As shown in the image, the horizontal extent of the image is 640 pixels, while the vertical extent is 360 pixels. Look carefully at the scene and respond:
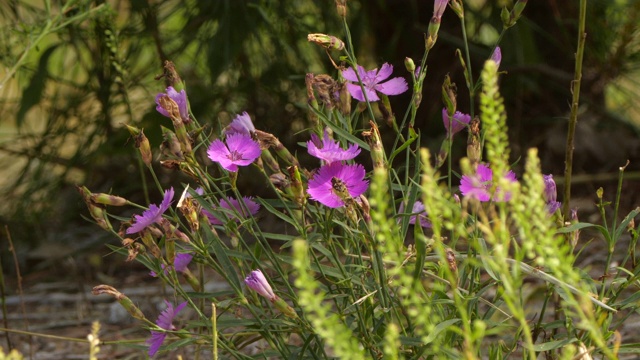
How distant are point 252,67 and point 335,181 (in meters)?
1.60

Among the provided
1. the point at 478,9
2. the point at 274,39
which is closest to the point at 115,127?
the point at 274,39

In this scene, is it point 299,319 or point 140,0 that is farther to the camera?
point 140,0

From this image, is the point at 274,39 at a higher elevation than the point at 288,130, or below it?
higher

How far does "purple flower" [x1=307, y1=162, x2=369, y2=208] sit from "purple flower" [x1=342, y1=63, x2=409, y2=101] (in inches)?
6.8

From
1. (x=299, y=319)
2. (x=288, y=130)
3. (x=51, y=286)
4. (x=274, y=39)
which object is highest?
(x=299, y=319)

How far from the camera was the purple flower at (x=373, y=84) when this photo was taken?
3.98 feet

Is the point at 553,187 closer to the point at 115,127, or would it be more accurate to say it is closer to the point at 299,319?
the point at 299,319

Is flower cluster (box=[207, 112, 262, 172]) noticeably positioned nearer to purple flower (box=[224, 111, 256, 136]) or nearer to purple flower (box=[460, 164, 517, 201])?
purple flower (box=[224, 111, 256, 136])

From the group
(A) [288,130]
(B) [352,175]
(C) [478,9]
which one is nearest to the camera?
(B) [352,175]

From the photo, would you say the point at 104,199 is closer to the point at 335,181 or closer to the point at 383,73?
the point at 335,181

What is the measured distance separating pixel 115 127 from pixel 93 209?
5.02 feet

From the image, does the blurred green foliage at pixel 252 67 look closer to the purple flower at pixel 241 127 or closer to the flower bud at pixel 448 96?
the purple flower at pixel 241 127

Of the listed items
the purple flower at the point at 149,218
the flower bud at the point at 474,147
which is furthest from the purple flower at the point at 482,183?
the purple flower at the point at 149,218

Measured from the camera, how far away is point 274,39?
2.42 metres
